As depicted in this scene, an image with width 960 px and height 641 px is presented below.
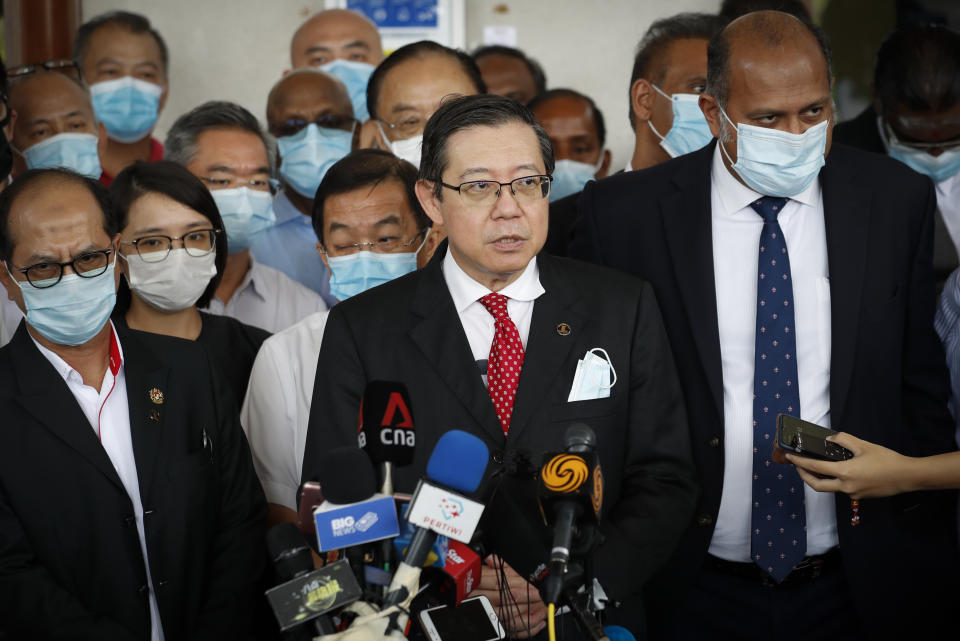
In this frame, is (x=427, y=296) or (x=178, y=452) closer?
(x=427, y=296)

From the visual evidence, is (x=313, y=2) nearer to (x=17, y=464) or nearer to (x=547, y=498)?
(x=17, y=464)

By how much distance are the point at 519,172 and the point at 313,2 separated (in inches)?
194

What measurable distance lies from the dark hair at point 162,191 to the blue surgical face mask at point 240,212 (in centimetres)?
51

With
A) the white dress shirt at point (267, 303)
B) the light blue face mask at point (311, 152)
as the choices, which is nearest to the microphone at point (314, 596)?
the white dress shirt at point (267, 303)

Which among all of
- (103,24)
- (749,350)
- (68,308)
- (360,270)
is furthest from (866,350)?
(103,24)

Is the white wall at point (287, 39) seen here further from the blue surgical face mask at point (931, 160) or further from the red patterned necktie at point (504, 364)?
the red patterned necktie at point (504, 364)

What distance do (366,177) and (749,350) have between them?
148 centimetres

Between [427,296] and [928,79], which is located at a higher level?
[928,79]

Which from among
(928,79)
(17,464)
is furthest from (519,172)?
(928,79)

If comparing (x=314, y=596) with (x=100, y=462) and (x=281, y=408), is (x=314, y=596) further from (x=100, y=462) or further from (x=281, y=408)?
(x=281, y=408)

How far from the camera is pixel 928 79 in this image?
13.3 feet

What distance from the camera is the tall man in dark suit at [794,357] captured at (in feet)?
8.87

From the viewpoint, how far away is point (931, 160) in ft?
13.8

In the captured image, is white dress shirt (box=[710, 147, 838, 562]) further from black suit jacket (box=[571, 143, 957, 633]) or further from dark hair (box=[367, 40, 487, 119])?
dark hair (box=[367, 40, 487, 119])
